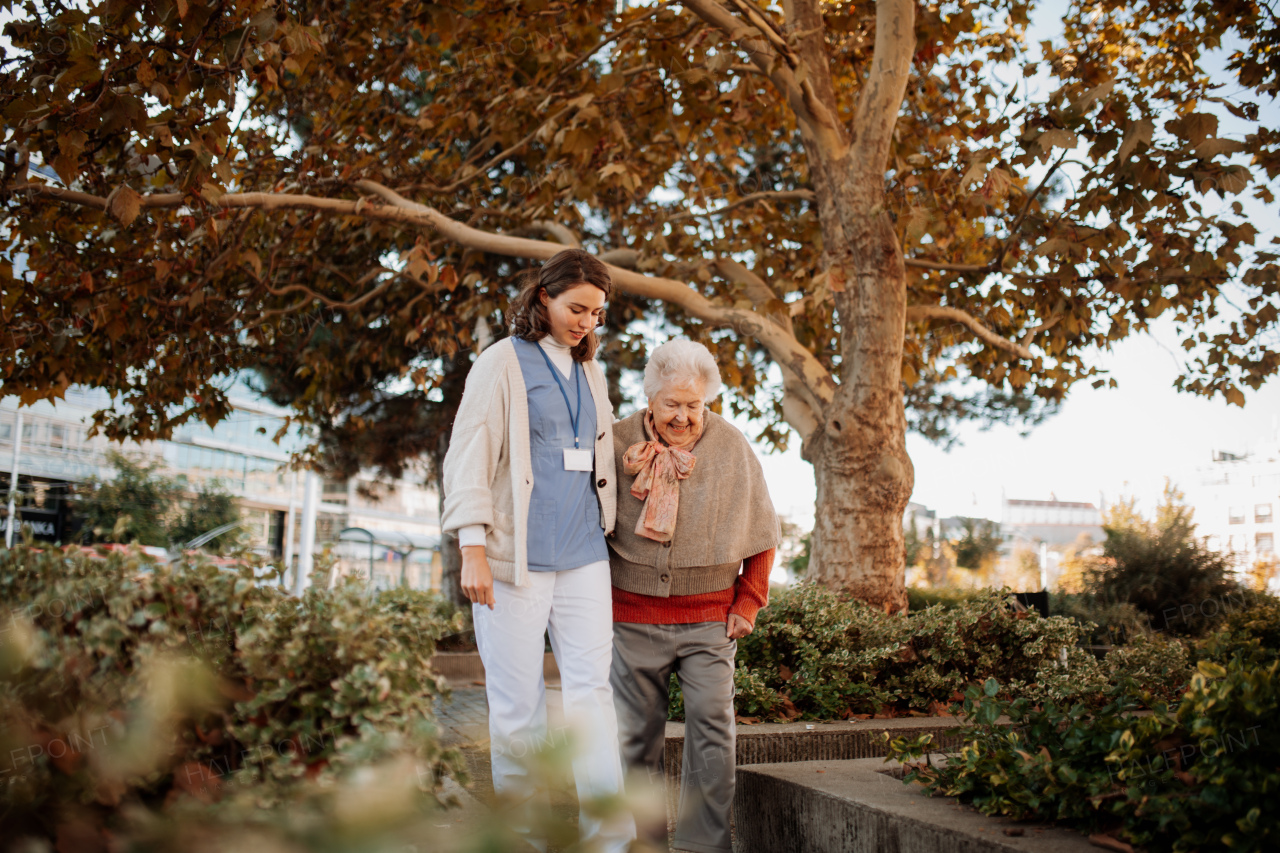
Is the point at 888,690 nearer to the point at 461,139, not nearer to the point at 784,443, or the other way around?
the point at 784,443

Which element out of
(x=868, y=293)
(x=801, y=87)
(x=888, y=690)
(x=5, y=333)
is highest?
(x=801, y=87)

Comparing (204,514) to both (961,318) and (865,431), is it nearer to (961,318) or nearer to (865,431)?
(961,318)

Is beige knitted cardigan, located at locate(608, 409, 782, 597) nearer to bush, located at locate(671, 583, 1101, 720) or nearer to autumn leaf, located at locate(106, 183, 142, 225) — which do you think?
bush, located at locate(671, 583, 1101, 720)

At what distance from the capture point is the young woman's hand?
9.75 ft

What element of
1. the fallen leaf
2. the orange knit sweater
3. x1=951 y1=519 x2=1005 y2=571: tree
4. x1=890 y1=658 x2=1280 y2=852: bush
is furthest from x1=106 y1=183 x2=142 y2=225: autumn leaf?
x1=951 y1=519 x2=1005 y2=571: tree

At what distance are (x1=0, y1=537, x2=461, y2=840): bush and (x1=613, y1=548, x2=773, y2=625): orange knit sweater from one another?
1.48 m

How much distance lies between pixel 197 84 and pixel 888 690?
4.92 m

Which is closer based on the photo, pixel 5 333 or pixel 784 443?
pixel 5 333

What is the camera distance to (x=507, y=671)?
3.05 meters

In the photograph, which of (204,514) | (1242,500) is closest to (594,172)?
(204,514)

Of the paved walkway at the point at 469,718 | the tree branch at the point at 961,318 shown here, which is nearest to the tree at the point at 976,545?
the tree branch at the point at 961,318

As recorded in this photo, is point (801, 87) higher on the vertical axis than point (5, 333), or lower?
higher

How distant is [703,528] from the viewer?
3.51m

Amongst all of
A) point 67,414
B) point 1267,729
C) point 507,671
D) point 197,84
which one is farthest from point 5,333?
point 67,414
